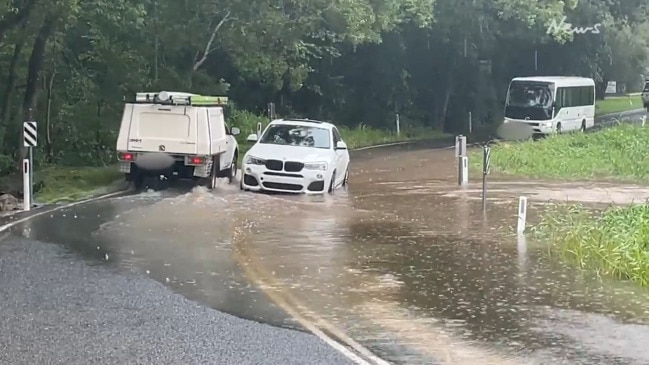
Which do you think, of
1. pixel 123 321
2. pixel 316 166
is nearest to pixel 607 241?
pixel 123 321

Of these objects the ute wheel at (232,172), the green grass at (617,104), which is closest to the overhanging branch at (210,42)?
the ute wheel at (232,172)

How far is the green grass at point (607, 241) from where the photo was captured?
41.6 ft

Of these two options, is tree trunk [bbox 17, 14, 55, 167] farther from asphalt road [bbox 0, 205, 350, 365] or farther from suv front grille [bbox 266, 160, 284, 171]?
asphalt road [bbox 0, 205, 350, 365]

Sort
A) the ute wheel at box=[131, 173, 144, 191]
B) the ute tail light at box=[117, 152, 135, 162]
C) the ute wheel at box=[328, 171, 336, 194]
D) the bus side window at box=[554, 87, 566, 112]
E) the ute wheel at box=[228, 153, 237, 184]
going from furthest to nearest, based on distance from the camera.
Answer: the bus side window at box=[554, 87, 566, 112] < the ute wheel at box=[228, 153, 237, 184] < the ute wheel at box=[131, 173, 144, 191] < the ute tail light at box=[117, 152, 135, 162] < the ute wheel at box=[328, 171, 336, 194]

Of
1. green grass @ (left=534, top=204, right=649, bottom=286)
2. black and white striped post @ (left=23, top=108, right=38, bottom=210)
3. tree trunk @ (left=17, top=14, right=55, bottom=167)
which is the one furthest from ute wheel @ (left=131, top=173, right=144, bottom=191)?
green grass @ (left=534, top=204, right=649, bottom=286)

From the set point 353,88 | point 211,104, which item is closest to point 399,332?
point 211,104

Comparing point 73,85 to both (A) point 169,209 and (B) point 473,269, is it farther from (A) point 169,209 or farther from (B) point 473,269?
(B) point 473,269

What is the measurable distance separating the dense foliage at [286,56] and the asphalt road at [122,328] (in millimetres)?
11498

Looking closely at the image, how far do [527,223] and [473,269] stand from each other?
4598 mm

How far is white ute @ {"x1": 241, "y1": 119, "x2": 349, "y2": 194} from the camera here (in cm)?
2138

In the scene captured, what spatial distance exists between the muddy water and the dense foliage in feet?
28.8

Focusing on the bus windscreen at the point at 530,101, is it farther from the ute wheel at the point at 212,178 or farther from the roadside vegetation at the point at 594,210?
the ute wheel at the point at 212,178

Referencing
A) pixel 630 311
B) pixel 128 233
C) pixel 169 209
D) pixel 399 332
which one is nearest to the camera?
pixel 399 332

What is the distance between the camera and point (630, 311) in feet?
34.6
